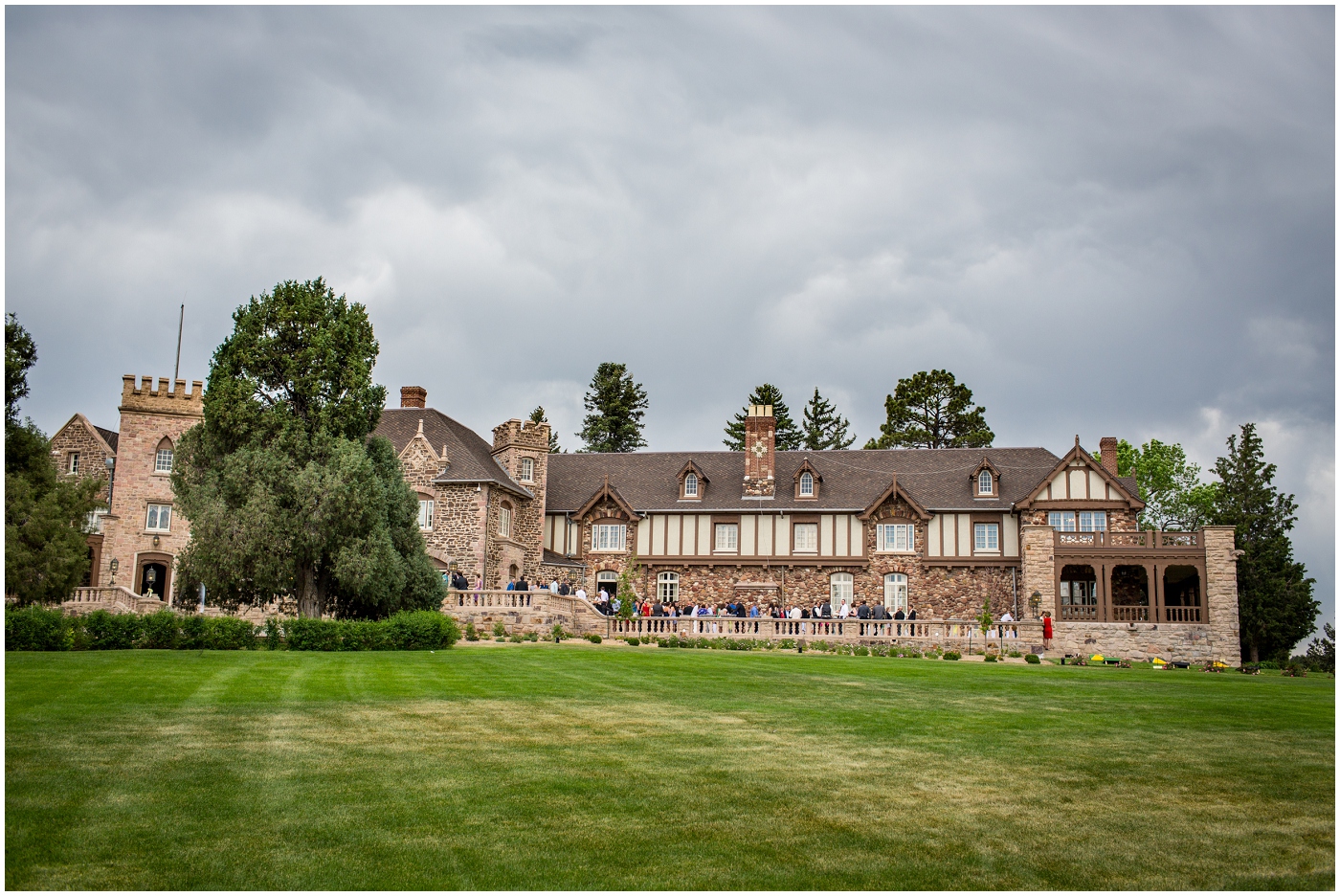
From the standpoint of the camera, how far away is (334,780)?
30.2 feet

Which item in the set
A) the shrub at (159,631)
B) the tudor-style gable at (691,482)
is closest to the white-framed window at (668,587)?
the tudor-style gable at (691,482)

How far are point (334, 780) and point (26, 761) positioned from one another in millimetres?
2782

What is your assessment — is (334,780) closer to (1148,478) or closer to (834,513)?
(834,513)


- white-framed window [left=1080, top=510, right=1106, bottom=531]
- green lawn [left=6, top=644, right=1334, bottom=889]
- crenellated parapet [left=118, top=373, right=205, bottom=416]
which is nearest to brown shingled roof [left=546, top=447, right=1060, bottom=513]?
white-framed window [left=1080, top=510, right=1106, bottom=531]

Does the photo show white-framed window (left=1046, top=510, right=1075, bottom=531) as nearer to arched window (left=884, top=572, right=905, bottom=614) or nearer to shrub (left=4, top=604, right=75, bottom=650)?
arched window (left=884, top=572, right=905, bottom=614)

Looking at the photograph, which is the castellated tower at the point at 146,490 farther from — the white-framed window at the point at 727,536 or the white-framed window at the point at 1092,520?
the white-framed window at the point at 1092,520

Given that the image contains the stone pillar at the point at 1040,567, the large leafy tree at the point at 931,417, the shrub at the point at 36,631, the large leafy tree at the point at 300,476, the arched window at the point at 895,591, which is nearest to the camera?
the shrub at the point at 36,631

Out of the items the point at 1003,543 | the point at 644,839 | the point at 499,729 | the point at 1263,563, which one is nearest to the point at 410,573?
the point at 499,729

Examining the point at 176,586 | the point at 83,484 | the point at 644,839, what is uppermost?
the point at 83,484

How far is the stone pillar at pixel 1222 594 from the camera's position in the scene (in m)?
35.5

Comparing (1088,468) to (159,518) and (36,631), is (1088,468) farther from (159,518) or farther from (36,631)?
(159,518)

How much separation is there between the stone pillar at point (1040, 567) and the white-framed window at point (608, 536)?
15934 millimetres

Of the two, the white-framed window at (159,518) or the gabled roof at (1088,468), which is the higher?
the gabled roof at (1088,468)

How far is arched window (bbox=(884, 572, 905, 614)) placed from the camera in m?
41.5
